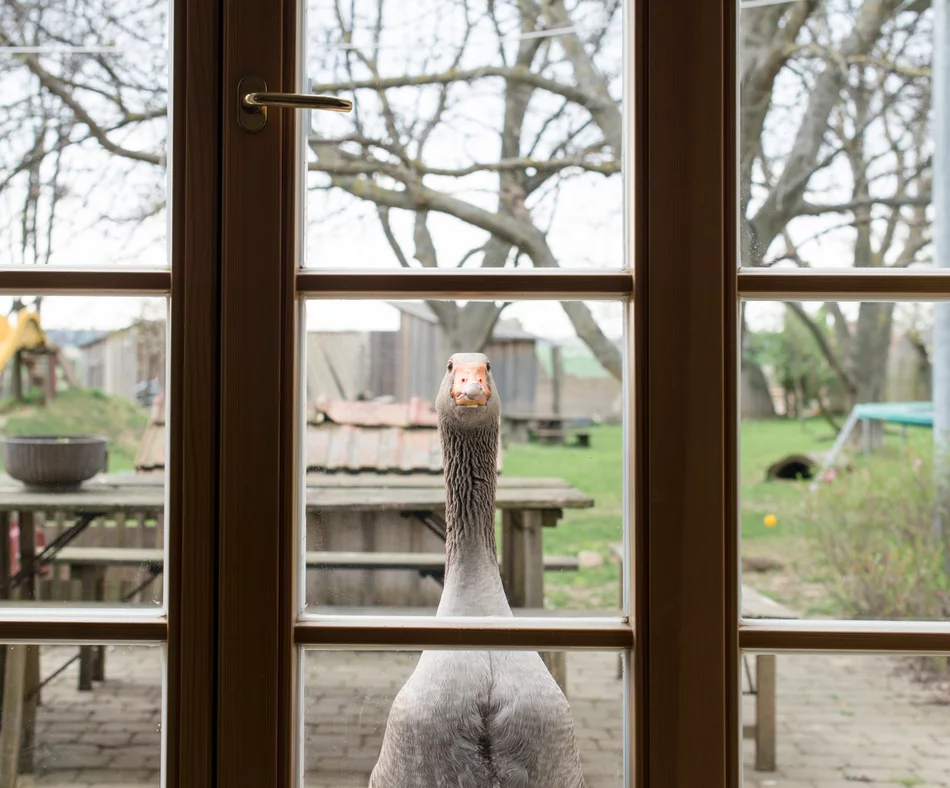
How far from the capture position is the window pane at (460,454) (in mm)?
1112

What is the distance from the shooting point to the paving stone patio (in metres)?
1.08

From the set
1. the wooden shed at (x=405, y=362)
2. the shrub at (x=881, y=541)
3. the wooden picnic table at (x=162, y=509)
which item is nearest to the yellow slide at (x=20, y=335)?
the wooden picnic table at (x=162, y=509)

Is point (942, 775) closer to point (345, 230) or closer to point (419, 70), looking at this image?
point (345, 230)

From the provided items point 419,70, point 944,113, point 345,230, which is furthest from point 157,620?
point 944,113

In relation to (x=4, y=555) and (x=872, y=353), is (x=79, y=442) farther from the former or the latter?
(x=872, y=353)

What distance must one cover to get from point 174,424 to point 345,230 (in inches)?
14.3

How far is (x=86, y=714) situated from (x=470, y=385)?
71 centimetres

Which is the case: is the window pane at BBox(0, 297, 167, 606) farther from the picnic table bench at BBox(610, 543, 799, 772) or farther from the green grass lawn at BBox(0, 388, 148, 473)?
the picnic table bench at BBox(610, 543, 799, 772)

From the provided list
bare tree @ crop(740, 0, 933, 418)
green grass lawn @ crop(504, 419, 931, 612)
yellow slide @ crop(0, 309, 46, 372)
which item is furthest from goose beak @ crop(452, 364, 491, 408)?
yellow slide @ crop(0, 309, 46, 372)

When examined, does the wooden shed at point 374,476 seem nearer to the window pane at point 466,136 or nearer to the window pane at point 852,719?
the window pane at point 466,136

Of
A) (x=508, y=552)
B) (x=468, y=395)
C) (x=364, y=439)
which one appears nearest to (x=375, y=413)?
(x=364, y=439)

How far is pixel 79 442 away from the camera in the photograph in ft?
3.75

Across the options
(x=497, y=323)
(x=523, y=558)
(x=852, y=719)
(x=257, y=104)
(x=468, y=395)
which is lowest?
(x=852, y=719)

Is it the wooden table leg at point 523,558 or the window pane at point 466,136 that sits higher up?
the window pane at point 466,136
